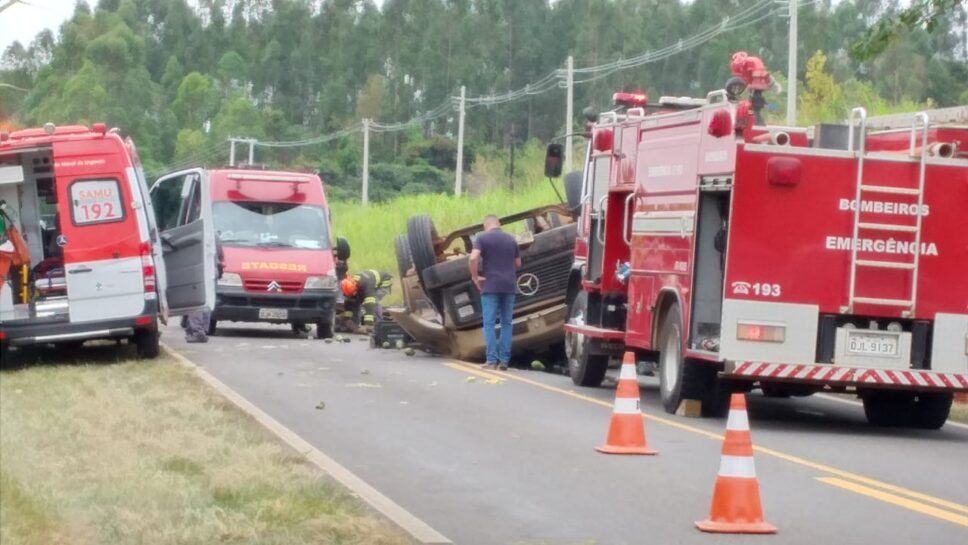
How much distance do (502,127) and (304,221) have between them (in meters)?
69.4

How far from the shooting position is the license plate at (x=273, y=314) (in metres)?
26.2

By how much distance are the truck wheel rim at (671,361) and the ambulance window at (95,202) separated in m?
6.93

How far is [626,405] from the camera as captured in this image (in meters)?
12.8

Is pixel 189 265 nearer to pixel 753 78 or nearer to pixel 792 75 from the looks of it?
pixel 753 78

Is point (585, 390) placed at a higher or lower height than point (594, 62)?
lower

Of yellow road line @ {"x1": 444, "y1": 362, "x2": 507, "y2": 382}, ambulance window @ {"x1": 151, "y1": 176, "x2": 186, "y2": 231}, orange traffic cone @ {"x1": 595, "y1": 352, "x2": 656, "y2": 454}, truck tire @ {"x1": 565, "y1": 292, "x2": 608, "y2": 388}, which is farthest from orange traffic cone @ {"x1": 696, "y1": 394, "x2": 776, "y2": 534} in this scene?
ambulance window @ {"x1": 151, "y1": 176, "x2": 186, "y2": 231}

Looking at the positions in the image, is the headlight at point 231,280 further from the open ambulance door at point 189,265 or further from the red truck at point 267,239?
the open ambulance door at point 189,265

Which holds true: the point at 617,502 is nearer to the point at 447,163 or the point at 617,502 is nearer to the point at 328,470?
the point at 328,470

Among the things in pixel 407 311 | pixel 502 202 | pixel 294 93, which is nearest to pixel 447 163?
pixel 294 93

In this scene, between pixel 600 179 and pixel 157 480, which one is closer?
pixel 157 480

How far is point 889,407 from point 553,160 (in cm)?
578

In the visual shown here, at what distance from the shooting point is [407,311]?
22.7 m

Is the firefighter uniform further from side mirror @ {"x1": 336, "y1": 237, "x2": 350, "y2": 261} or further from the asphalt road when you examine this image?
the asphalt road

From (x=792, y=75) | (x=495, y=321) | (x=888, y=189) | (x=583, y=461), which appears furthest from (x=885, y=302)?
(x=792, y=75)
